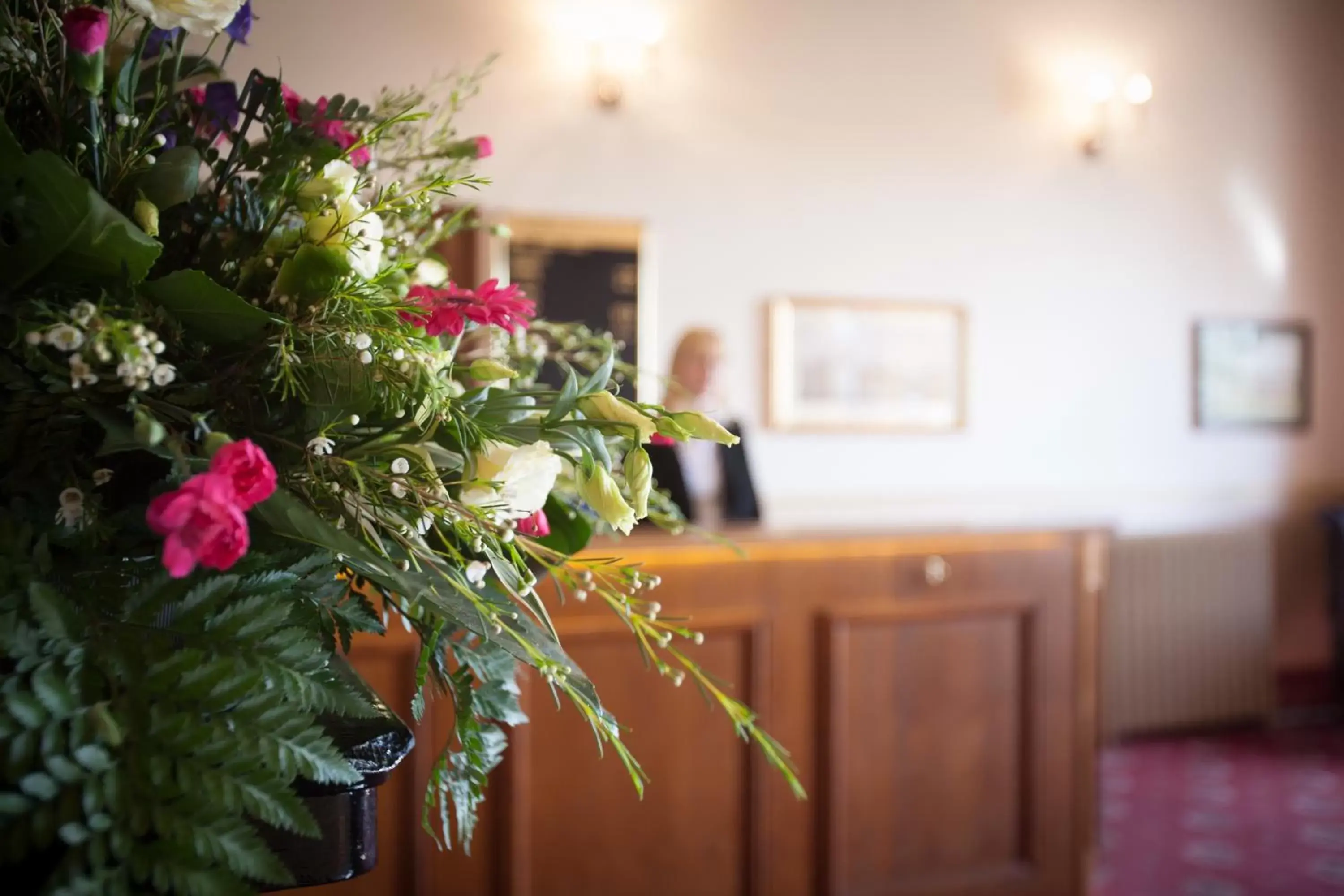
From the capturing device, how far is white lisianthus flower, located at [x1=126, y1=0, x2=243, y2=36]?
2.41 ft

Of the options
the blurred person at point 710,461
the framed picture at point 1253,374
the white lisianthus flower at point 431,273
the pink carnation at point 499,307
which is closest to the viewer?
the pink carnation at point 499,307

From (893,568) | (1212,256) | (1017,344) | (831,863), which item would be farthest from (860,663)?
(1212,256)

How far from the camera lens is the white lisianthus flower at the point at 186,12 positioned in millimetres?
736

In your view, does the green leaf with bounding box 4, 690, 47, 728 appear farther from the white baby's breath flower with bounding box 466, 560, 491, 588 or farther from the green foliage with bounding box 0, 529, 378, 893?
the white baby's breath flower with bounding box 466, 560, 491, 588

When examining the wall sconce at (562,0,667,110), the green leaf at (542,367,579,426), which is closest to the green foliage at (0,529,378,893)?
the green leaf at (542,367,579,426)

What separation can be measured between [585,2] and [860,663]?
3104 millimetres

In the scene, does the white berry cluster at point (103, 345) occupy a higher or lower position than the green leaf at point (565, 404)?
higher

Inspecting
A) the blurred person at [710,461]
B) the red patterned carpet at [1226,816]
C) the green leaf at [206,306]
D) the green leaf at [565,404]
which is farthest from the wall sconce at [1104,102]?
the green leaf at [206,306]

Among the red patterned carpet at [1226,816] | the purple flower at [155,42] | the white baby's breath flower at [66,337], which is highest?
the purple flower at [155,42]

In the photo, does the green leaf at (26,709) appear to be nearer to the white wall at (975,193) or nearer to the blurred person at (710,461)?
the blurred person at (710,461)

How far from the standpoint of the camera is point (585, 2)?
456 cm

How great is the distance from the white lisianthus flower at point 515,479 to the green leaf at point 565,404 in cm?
2

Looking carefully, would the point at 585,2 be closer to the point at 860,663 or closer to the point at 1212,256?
the point at 860,663

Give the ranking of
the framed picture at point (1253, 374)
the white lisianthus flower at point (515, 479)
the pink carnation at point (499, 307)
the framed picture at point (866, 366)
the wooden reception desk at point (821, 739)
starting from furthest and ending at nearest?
1. the framed picture at point (1253, 374)
2. the framed picture at point (866, 366)
3. the wooden reception desk at point (821, 739)
4. the pink carnation at point (499, 307)
5. the white lisianthus flower at point (515, 479)
